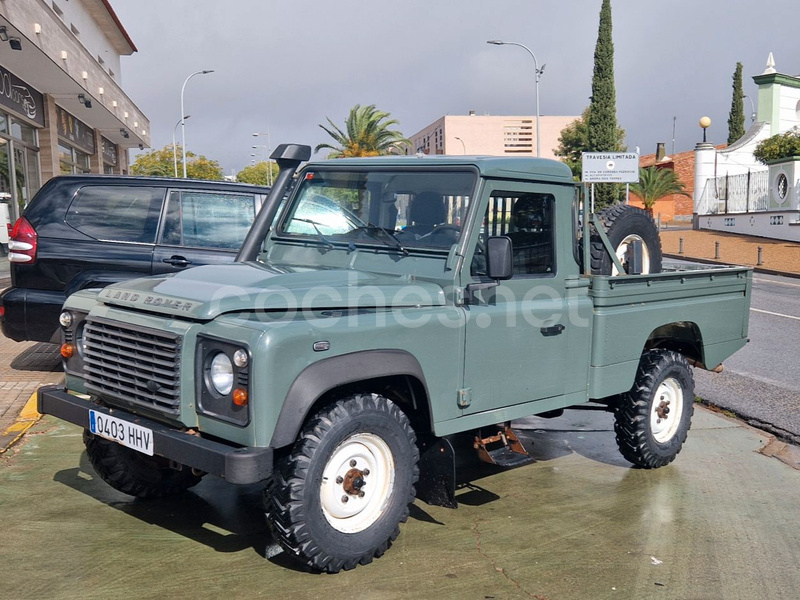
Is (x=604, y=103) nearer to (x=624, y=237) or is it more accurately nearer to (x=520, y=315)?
(x=624, y=237)

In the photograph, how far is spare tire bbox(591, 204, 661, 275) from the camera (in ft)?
18.3

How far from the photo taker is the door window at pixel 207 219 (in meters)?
7.71

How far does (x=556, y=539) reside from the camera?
4438 millimetres

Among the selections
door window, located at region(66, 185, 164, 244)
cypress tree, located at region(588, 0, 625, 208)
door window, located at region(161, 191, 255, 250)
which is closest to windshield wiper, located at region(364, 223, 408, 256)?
door window, located at region(161, 191, 255, 250)

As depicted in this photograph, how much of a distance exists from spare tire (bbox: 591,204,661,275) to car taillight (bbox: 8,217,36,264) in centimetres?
496

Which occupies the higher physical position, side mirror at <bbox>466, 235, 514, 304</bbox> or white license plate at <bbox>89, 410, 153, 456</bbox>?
side mirror at <bbox>466, 235, 514, 304</bbox>

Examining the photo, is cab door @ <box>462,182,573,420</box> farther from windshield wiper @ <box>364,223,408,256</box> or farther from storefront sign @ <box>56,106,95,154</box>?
storefront sign @ <box>56,106,95,154</box>

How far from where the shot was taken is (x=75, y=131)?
24.6 meters

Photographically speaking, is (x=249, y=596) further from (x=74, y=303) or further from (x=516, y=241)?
(x=516, y=241)

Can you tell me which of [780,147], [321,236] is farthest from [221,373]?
[780,147]

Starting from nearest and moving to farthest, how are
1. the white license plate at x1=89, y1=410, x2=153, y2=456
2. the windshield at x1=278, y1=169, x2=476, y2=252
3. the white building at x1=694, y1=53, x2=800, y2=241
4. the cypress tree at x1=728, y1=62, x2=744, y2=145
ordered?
the white license plate at x1=89, y1=410, x2=153, y2=456 < the windshield at x1=278, y1=169, x2=476, y2=252 < the white building at x1=694, y1=53, x2=800, y2=241 < the cypress tree at x1=728, y1=62, x2=744, y2=145

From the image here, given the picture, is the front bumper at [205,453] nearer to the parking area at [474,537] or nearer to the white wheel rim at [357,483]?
the white wheel rim at [357,483]

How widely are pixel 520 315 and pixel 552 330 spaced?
291 millimetres

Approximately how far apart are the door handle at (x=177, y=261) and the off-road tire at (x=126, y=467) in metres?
3.10
